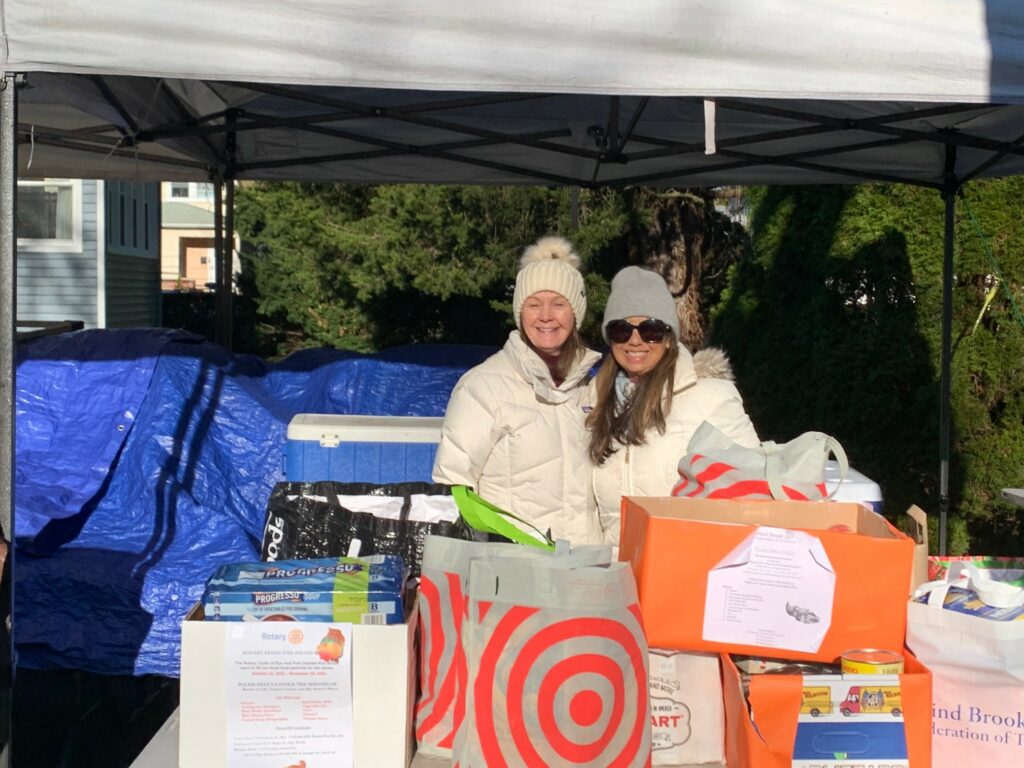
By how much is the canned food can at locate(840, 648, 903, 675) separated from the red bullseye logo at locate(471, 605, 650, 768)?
38 centimetres

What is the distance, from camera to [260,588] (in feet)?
6.75

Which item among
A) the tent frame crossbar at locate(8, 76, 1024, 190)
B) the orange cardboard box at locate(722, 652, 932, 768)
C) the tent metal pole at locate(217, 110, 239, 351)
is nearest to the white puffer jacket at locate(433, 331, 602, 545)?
the orange cardboard box at locate(722, 652, 932, 768)

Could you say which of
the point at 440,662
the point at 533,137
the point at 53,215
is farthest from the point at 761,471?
the point at 53,215

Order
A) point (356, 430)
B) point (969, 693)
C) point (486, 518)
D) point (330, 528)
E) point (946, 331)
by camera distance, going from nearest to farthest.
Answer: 1. point (969, 693)
2. point (486, 518)
3. point (330, 528)
4. point (356, 430)
5. point (946, 331)

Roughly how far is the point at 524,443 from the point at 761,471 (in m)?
0.87

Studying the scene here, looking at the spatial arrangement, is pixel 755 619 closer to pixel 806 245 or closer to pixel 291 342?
pixel 806 245

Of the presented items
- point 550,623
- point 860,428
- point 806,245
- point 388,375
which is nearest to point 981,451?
point 860,428

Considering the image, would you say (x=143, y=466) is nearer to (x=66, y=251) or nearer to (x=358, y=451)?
(x=358, y=451)

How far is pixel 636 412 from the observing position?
302cm

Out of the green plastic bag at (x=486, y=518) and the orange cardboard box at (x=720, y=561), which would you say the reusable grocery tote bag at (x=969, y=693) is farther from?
the green plastic bag at (x=486, y=518)

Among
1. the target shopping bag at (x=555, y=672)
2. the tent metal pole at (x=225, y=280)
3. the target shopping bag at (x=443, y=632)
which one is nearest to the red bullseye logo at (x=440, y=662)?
the target shopping bag at (x=443, y=632)

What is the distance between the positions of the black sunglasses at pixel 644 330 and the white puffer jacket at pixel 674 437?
0.10 m

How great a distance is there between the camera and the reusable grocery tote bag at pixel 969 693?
1977mm

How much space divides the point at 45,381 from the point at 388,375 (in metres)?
1.92
